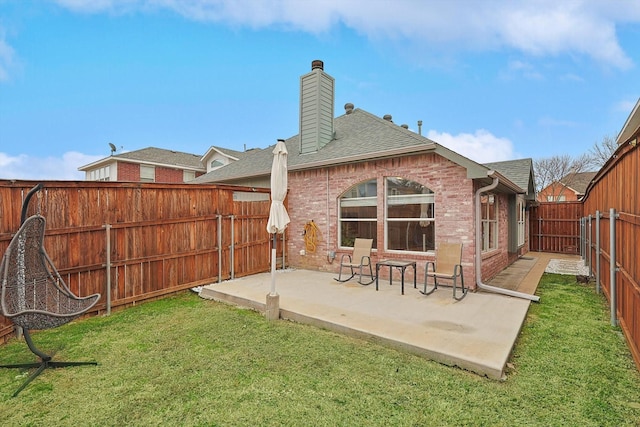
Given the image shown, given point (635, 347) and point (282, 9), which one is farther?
point (282, 9)

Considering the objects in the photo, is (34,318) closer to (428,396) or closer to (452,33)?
(428,396)

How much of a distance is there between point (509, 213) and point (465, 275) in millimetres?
5478

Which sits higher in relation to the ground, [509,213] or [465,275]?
[509,213]

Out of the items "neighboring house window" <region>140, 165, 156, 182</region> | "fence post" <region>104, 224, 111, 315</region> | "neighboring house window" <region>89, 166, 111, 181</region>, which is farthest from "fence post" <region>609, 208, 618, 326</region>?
"neighboring house window" <region>89, 166, 111, 181</region>

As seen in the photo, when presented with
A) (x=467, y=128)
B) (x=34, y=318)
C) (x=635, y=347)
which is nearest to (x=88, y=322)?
(x=34, y=318)

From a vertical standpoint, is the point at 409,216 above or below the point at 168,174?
below

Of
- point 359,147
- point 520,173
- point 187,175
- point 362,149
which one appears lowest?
point 520,173

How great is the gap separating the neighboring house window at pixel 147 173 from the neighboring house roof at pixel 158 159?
1.66ft

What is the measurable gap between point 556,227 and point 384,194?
43.5 ft

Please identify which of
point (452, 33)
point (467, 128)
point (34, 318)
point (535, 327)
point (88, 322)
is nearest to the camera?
point (34, 318)

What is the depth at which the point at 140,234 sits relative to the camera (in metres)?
6.33

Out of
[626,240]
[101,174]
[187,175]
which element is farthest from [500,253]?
[101,174]

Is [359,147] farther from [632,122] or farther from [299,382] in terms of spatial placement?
[299,382]

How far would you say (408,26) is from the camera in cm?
1052
